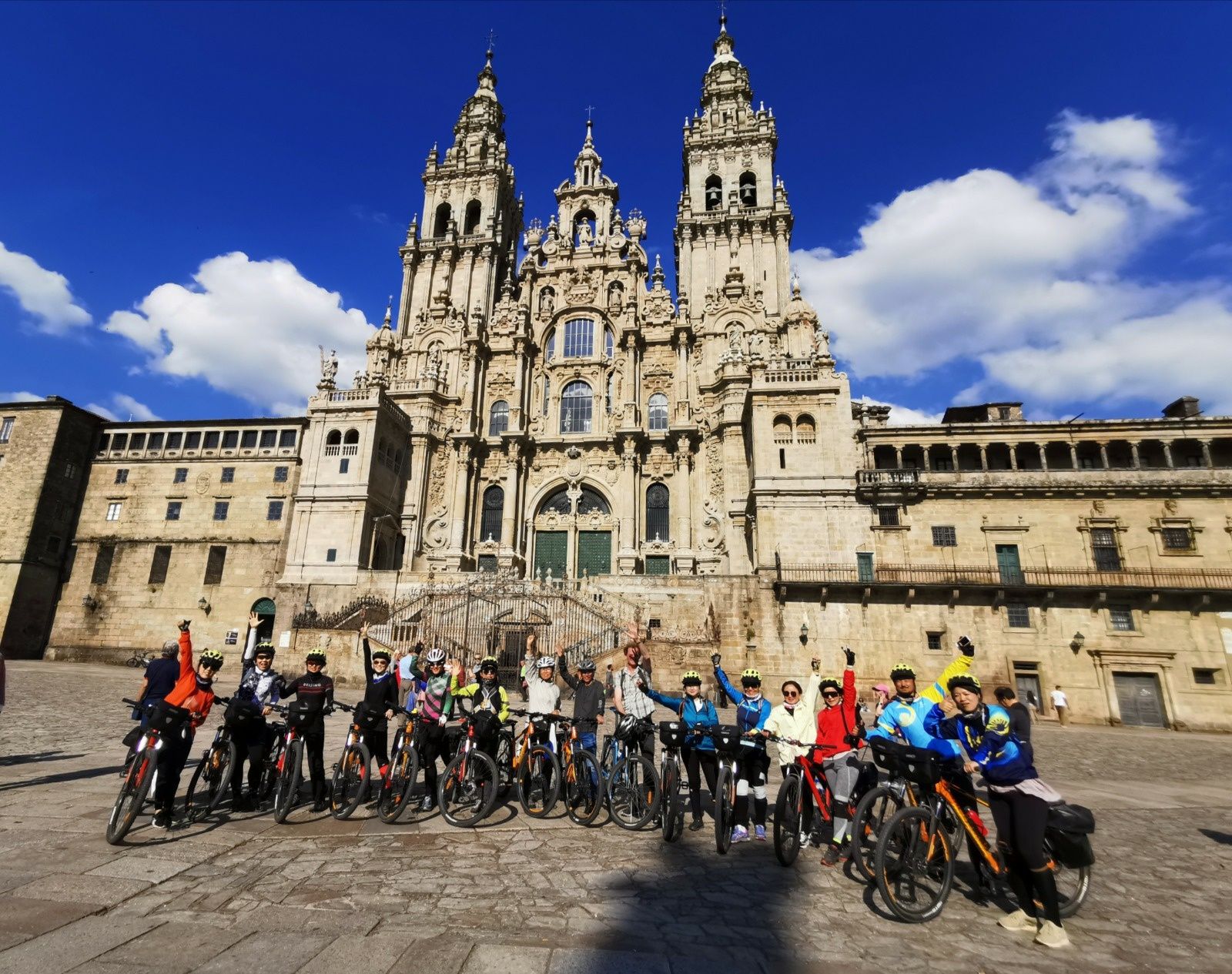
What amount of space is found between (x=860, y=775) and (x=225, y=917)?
602 centimetres

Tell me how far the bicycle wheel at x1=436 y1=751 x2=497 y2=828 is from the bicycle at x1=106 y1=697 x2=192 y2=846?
2916mm

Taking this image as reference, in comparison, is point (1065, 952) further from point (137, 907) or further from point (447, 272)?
point (447, 272)

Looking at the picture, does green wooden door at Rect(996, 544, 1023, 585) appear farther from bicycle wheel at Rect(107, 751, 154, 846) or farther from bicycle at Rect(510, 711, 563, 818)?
bicycle wheel at Rect(107, 751, 154, 846)

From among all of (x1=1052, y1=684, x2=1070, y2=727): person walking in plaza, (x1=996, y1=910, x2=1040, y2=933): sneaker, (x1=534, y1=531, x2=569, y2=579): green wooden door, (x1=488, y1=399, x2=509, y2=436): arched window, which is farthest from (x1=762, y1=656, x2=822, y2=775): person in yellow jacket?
(x1=488, y1=399, x2=509, y2=436): arched window

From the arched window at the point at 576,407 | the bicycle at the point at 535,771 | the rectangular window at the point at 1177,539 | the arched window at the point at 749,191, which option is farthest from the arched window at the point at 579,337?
the bicycle at the point at 535,771

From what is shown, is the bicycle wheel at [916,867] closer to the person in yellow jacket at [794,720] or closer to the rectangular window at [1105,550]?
the person in yellow jacket at [794,720]

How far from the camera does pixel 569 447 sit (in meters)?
38.5

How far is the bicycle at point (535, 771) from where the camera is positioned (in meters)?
7.64

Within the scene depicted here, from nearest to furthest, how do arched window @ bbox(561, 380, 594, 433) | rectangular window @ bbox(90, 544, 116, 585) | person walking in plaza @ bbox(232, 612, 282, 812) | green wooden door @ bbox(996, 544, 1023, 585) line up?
1. person walking in plaza @ bbox(232, 612, 282, 812)
2. green wooden door @ bbox(996, 544, 1023, 585)
3. rectangular window @ bbox(90, 544, 116, 585)
4. arched window @ bbox(561, 380, 594, 433)

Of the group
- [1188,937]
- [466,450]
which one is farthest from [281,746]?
[466,450]

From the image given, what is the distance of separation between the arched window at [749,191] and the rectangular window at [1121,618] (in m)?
30.9

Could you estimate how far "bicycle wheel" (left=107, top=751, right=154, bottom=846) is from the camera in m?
5.92

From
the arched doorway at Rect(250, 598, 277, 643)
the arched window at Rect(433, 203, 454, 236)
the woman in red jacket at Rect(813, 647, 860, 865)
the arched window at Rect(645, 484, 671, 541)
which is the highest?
the arched window at Rect(433, 203, 454, 236)

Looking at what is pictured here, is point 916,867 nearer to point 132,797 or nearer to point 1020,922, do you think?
point 1020,922
